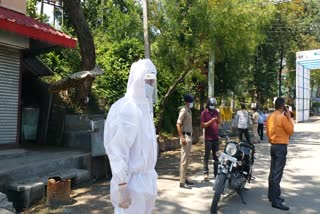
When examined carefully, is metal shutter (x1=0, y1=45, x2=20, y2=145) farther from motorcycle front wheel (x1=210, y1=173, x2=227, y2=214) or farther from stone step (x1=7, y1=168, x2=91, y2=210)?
motorcycle front wheel (x1=210, y1=173, x2=227, y2=214)

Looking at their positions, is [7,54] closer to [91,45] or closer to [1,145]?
[1,145]

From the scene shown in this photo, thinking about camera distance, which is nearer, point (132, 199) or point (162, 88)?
point (132, 199)

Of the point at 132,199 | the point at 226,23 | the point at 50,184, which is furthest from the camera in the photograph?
the point at 226,23

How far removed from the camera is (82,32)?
10.5 meters

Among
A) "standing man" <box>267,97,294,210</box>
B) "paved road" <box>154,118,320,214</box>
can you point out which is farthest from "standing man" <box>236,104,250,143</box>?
"standing man" <box>267,97,294,210</box>

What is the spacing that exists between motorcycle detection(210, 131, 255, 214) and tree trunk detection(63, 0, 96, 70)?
5467mm

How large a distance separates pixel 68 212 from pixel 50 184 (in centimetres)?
65

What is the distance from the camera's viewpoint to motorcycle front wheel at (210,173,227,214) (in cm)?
577

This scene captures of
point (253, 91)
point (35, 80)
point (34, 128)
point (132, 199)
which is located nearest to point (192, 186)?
point (132, 199)

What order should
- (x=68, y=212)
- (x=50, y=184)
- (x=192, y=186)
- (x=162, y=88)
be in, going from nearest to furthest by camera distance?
(x=68, y=212)
(x=50, y=184)
(x=192, y=186)
(x=162, y=88)

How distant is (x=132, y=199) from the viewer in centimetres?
301

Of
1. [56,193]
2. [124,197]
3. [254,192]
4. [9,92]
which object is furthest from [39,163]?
[124,197]

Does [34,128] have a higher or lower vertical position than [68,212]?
higher

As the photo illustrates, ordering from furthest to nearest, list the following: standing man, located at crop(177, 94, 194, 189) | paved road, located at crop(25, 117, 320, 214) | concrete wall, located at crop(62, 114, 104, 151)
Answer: concrete wall, located at crop(62, 114, 104, 151) < standing man, located at crop(177, 94, 194, 189) < paved road, located at crop(25, 117, 320, 214)
